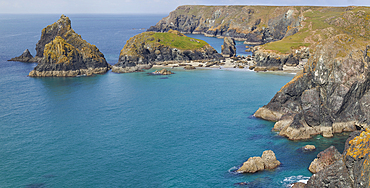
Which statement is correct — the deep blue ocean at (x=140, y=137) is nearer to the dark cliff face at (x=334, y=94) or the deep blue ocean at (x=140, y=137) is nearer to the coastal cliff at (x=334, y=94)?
the coastal cliff at (x=334, y=94)

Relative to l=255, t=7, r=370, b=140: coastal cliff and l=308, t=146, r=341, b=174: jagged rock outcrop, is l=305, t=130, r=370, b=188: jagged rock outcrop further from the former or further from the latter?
l=255, t=7, r=370, b=140: coastal cliff

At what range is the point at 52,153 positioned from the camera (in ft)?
218

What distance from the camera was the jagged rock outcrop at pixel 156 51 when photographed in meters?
170

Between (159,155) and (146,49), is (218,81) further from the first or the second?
(159,155)

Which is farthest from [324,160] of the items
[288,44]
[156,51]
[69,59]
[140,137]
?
[156,51]

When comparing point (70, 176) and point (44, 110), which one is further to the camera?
point (44, 110)

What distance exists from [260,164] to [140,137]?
30796 mm

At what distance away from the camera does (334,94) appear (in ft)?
237

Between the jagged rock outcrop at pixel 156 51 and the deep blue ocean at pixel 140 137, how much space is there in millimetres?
43699

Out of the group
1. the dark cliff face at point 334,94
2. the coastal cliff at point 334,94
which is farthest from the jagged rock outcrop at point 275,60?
the dark cliff face at point 334,94

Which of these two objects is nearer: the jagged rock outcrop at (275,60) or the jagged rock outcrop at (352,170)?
the jagged rock outcrop at (352,170)

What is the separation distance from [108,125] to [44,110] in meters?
27.9

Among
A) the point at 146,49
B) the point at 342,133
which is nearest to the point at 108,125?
the point at 342,133

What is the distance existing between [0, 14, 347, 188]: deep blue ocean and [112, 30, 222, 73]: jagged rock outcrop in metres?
43.7
